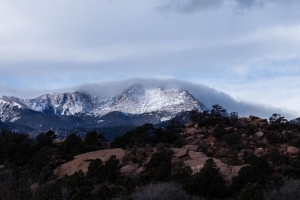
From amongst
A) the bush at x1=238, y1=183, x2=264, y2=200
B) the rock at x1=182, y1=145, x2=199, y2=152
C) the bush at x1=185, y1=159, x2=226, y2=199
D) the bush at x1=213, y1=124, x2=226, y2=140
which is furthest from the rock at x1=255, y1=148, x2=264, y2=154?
the bush at x1=238, y1=183, x2=264, y2=200

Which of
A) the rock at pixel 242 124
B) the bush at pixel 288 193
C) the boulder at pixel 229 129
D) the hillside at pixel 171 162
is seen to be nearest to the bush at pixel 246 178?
the hillside at pixel 171 162

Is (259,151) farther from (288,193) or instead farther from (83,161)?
(288,193)

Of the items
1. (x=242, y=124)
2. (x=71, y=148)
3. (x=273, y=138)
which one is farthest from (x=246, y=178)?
(x=242, y=124)

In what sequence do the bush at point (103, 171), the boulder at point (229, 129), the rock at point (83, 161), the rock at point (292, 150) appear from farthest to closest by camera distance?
1. the boulder at point (229, 129)
2. the rock at point (292, 150)
3. the rock at point (83, 161)
4. the bush at point (103, 171)

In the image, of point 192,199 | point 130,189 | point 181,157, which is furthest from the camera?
point 181,157

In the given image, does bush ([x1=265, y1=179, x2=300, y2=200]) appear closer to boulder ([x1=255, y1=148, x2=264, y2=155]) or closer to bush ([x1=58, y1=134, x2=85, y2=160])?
boulder ([x1=255, y1=148, x2=264, y2=155])

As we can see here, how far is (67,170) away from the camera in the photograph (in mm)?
52125

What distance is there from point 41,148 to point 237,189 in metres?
33.0

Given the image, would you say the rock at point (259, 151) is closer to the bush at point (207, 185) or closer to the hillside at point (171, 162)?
the hillside at point (171, 162)

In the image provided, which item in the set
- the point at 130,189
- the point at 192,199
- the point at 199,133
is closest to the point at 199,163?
the point at 130,189

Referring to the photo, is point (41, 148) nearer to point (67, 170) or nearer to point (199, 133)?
point (67, 170)

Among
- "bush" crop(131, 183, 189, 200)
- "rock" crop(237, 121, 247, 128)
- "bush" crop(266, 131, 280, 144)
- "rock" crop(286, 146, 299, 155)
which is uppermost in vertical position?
"rock" crop(237, 121, 247, 128)

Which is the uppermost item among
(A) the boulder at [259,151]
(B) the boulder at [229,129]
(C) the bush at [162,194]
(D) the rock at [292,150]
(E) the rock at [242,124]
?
(E) the rock at [242,124]

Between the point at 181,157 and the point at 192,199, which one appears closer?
the point at 192,199
